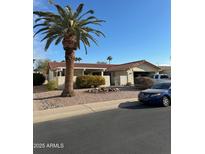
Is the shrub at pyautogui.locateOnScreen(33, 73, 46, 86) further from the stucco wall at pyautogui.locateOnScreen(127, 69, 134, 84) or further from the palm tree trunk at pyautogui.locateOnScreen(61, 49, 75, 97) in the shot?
the palm tree trunk at pyautogui.locateOnScreen(61, 49, 75, 97)

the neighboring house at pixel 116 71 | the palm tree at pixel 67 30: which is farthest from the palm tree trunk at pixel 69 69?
the neighboring house at pixel 116 71

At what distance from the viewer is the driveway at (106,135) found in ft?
16.4

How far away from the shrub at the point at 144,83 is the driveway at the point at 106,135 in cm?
1034

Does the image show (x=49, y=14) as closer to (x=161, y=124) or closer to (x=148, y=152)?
(x=161, y=124)

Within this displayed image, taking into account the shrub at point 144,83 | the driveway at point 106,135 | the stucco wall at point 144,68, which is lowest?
the driveway at point 106,135

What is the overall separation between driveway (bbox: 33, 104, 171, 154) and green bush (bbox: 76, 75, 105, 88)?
11281mm

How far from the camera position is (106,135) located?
601cm

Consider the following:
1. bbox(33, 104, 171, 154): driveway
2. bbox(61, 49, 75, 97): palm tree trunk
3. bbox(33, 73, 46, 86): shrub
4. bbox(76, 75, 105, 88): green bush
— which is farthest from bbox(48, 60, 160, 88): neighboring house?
bbox(33, 104, 171, 154): driveway

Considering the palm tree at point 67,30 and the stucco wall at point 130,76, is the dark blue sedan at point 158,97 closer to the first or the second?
the palm tree at point 67,30

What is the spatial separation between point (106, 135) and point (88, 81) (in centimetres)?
1380

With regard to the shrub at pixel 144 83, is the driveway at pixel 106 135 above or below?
below

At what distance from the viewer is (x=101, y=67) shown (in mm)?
25578

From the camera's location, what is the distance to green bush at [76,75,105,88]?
1942cm
